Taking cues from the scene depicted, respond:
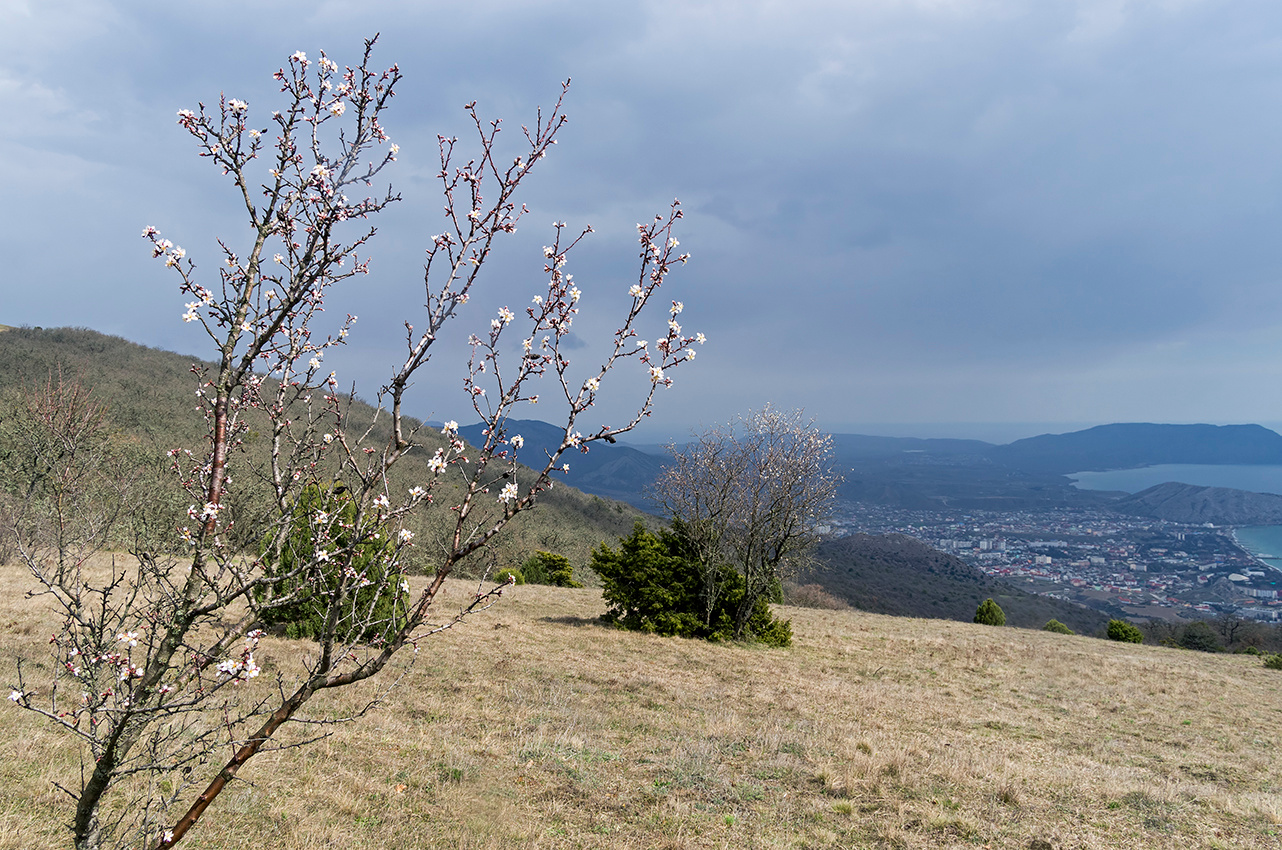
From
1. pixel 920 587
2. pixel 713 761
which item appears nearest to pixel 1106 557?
pixel 920 587

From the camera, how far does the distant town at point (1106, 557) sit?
3351 inches

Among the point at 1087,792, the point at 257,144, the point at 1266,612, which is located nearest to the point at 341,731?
the point at 257,144

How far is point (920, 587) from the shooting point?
66250 millimetres

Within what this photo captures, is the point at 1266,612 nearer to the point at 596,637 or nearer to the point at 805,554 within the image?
the point at 805,554

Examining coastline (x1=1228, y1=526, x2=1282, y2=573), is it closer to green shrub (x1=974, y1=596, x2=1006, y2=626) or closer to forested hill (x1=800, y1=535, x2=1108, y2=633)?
forested hill (x1=800, y1=535, x2=1108, y2=633)

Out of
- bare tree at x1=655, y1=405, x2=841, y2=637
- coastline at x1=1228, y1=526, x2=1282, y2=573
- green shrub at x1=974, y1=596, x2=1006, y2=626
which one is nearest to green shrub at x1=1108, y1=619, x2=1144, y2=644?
green shrub at x1=974, y1=596, x2=1006, y2=626

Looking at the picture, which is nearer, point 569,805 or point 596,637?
point 569,805

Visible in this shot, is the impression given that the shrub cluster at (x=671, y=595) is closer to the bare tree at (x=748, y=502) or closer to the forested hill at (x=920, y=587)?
the bare tree at (x=748, y=502)

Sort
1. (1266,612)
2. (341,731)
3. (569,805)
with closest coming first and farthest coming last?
(569,805) → (341,731) → (1266,612)

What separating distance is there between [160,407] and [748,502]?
5418 centimetres

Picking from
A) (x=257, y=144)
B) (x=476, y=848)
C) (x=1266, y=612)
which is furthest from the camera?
(x=1266, y=612)

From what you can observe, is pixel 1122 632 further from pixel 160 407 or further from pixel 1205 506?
pixel 1205 506

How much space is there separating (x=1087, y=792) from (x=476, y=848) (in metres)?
7.43

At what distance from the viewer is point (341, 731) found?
8211 millimetres
